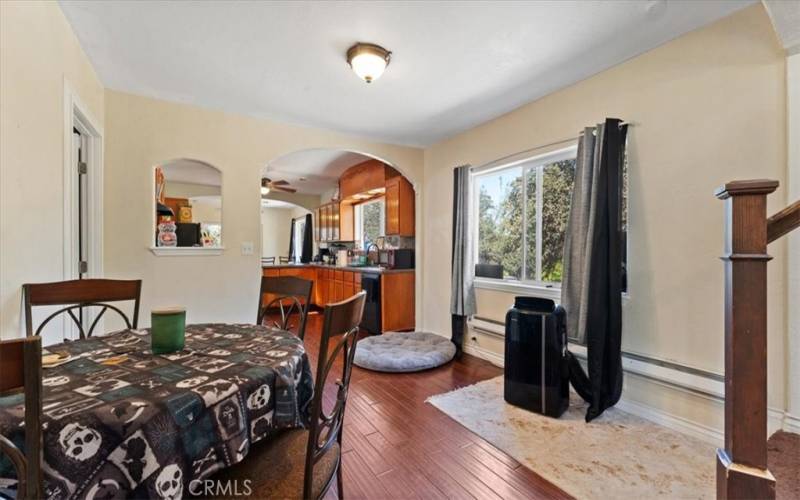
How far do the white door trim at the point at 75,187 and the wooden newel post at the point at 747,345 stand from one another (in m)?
3.11

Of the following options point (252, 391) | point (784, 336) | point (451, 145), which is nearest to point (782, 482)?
point (784, 336)

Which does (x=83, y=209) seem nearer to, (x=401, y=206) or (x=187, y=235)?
(x=187, y=235)

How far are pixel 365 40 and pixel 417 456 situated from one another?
2582 mm

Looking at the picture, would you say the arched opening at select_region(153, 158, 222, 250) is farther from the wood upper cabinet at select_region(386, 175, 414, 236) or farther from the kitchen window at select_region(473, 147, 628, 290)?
the kitchen window at select_region(473, 147, 628, 290)

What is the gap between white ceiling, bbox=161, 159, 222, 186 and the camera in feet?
17.7

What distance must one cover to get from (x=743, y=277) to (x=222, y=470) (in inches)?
65.6

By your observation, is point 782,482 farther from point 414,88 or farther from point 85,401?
point 414,88

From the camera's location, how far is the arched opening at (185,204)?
3105 mm

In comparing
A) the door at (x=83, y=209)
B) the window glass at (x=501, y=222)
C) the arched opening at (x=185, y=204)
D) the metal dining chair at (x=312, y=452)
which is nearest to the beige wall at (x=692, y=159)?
the window glass at (x=501, y=222)

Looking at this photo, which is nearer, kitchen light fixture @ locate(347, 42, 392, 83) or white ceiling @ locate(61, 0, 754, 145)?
white ceiling @ locate(61, 0, 754, 145)

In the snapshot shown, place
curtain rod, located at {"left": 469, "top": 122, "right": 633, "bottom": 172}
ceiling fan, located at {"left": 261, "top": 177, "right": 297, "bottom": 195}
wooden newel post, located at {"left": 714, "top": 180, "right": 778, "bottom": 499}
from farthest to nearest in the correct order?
ceiling fan, located at {"left": 261, "top": 177, "right": 297, "bottom": 195} → curtain rod, located at {"left": 469, "top": 122, "right": 633, "bottom": 172} → wooden newel post, located at {"left": 714, "top": 180, "right": 778, "bottom": 499}

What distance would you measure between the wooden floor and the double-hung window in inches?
52.8

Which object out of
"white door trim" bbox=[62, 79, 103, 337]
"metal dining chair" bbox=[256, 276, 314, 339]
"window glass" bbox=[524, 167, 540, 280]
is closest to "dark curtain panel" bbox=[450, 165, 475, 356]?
"window glass" bbox=[524, 167, 540, 280]

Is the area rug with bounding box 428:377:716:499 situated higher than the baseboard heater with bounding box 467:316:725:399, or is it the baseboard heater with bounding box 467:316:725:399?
the baseboard heater with bounding box 467:316:725:399
